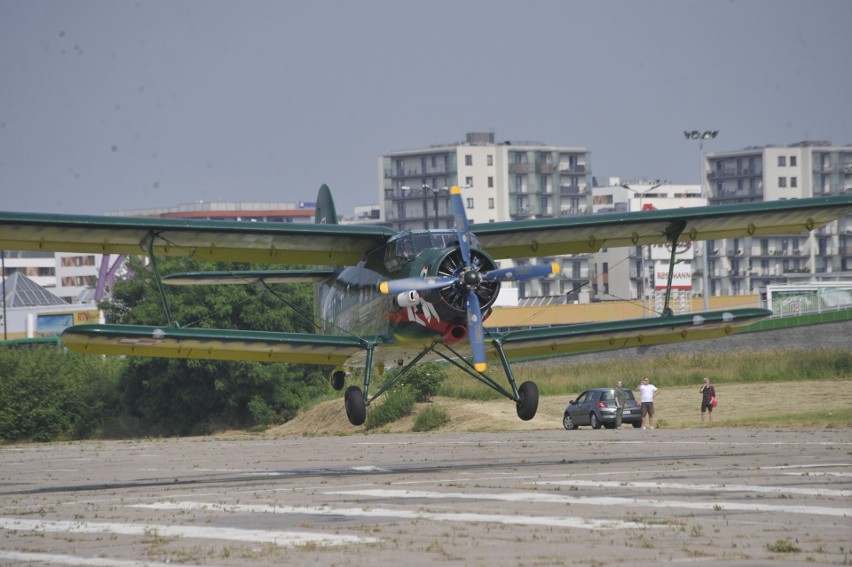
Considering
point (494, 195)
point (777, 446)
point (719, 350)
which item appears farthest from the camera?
point (494, 195)

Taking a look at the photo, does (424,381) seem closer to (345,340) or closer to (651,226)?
Answer: (651,226)

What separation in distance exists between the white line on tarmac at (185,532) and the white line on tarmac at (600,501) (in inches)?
151

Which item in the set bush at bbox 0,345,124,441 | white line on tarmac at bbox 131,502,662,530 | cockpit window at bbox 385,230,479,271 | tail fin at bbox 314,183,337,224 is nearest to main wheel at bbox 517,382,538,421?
cockpit window at bbox 385,230,479,271

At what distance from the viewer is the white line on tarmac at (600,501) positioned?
1427cm

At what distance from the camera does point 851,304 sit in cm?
7675

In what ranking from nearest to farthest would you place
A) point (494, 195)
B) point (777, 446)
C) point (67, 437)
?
point (777, 446) < point (67, 437) < point (494, 195)

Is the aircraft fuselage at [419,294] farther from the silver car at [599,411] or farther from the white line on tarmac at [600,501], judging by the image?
the silver car at [599,411]

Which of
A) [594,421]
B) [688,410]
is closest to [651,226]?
[594,421]

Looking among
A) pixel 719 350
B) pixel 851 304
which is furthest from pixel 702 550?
pixel 851 304

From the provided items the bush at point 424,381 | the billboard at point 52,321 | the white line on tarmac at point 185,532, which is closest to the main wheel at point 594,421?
the bush at point 424,381

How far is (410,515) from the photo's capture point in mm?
15211

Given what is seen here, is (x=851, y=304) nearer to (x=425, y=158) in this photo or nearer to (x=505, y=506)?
(x=505, y=506)

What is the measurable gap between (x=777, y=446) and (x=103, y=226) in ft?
49.9

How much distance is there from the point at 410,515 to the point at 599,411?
29140 mm
